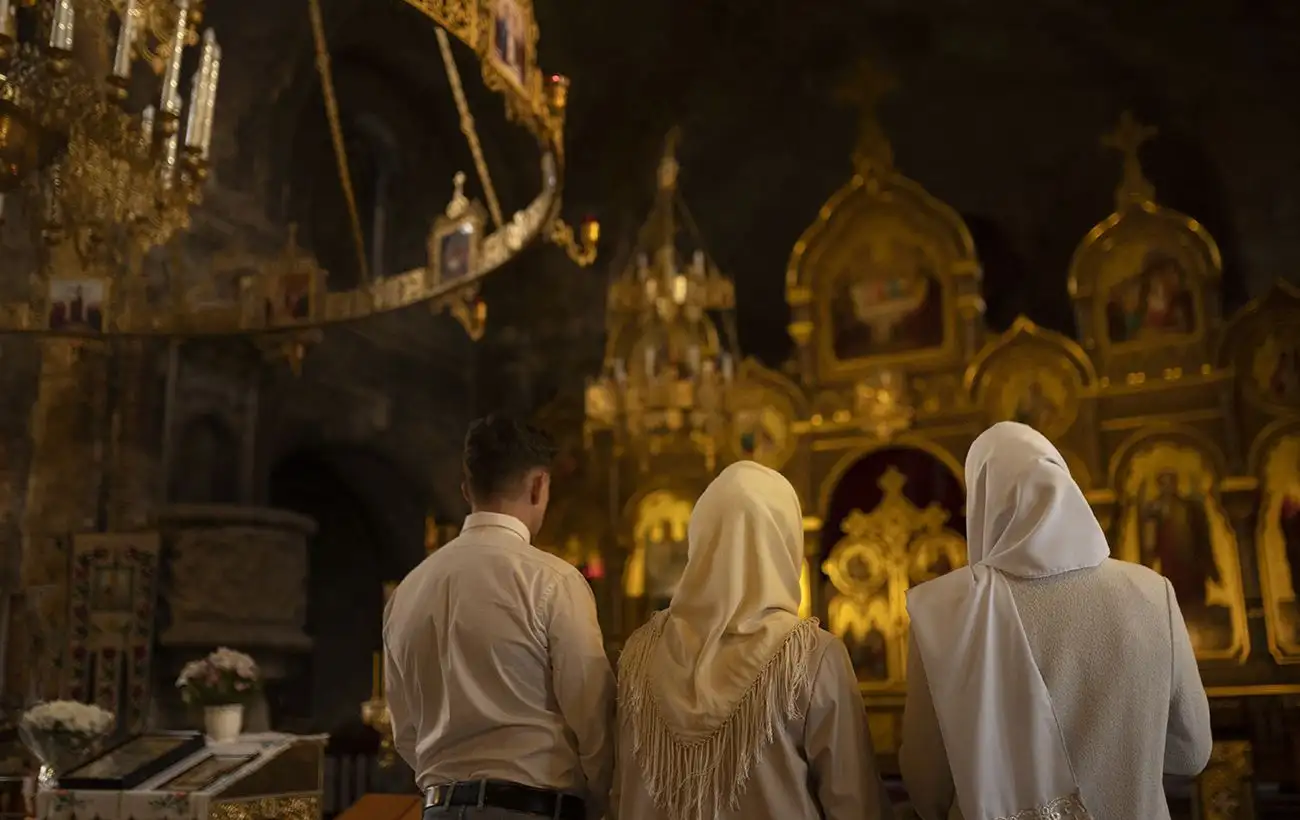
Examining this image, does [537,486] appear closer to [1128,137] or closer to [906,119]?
[1128,137]

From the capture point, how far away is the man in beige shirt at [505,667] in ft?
7.70

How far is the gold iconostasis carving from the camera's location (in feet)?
25.2

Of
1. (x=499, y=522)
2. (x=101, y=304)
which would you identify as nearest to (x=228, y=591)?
(x=101, y=304)

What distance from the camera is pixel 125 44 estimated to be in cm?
397

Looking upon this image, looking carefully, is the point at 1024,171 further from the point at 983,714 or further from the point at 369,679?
the point at 983,714

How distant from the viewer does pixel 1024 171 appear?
10695 millimetres

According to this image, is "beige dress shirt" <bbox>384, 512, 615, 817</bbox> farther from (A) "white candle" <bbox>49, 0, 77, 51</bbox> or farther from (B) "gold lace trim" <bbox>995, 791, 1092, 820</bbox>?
(A) "white candle" <bbox>49, 0, 77, 51</bbox>

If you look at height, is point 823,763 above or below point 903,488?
below

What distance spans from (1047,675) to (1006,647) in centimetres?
9

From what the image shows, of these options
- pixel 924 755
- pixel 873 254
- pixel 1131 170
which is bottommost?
pixel 924 755

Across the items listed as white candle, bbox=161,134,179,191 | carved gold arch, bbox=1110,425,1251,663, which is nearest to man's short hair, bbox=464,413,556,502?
white candle, bbox=161,134,179,191

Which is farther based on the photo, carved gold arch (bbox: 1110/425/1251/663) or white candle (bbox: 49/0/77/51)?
carved gold arch (bbox: 1110/425/1251/663)

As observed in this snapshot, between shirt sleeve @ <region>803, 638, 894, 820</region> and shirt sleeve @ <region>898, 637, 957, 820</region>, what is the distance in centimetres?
11

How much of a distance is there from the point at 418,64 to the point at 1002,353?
19.9 ft
